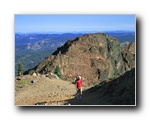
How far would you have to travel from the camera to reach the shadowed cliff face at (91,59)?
18.5m

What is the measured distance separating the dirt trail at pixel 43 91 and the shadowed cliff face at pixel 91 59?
171mm

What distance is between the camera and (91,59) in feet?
61.0

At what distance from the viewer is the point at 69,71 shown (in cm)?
1867

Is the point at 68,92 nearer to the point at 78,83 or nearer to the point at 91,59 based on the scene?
the point at 78,83

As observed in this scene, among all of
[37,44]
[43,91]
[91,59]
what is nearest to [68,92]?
[43,91]

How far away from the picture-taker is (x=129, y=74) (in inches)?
730

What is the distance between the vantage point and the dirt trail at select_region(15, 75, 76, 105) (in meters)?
18.6

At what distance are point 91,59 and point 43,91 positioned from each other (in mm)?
1050

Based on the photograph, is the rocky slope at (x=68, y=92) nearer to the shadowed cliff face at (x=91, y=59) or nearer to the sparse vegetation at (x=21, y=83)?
the sparse vegetation at (x=21, y=83)
